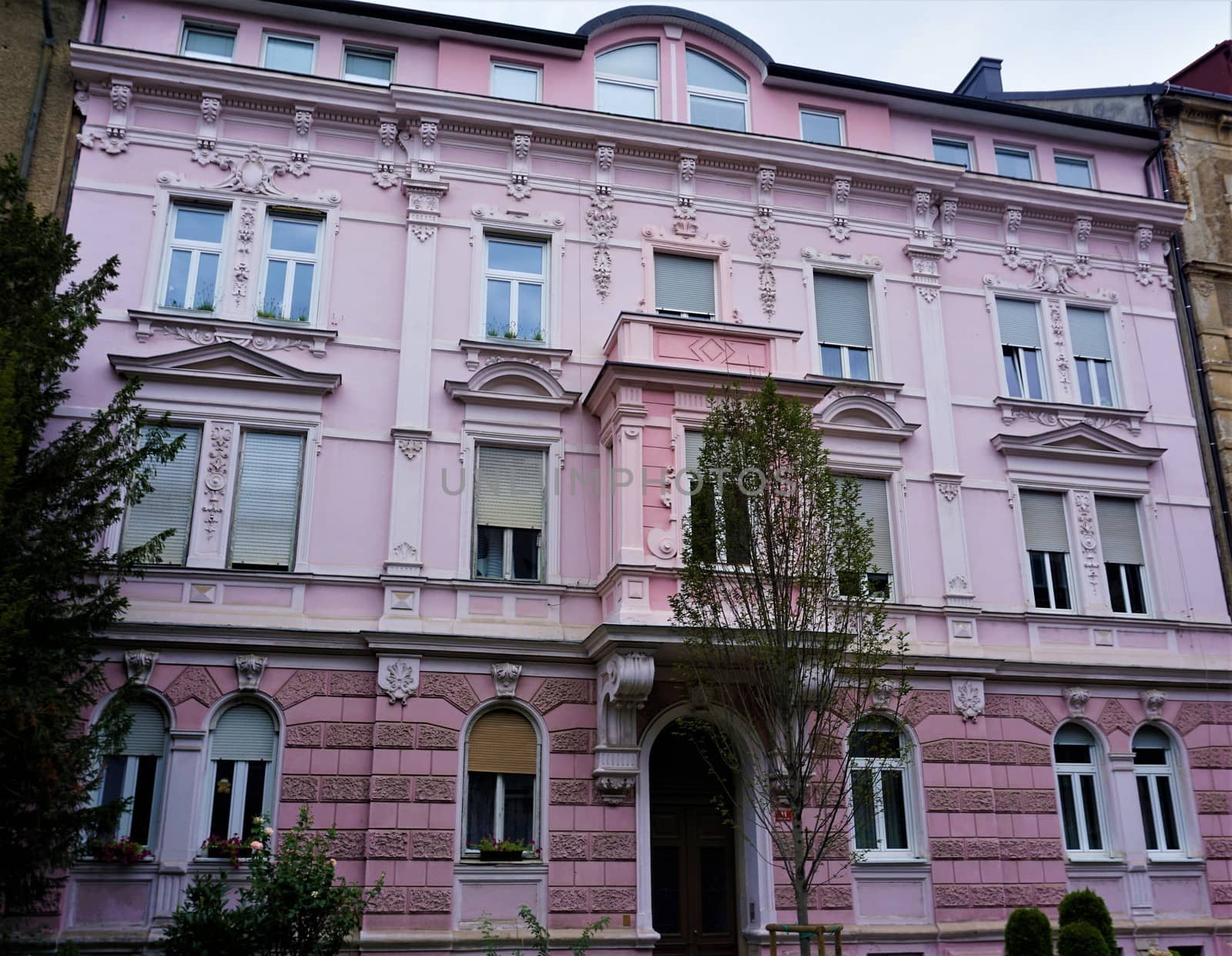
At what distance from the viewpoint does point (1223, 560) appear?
18.9 metres

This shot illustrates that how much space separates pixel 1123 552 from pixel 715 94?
10.5 meters

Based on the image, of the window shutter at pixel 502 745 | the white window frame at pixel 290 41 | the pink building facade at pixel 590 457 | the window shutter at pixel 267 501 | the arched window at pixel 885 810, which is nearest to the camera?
the pink building facade at pixel 590 457

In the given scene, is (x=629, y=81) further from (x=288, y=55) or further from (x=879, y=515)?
(x=879, y=515)

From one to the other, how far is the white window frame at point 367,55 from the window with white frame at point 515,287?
333cm

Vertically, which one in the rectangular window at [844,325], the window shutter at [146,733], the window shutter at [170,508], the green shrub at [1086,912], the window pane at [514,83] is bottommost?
the green shrub at [1086,912]

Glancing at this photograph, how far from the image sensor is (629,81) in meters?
19.2

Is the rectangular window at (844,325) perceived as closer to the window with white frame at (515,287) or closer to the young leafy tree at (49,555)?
the window with white frame at (515,287)

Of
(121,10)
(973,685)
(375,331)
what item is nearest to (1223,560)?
(973,685)

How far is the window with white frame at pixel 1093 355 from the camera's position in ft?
64.2

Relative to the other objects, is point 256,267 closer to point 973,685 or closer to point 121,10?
point 121,10

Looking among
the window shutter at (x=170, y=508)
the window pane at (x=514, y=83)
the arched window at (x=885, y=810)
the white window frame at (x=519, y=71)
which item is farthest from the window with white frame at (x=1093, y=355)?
the window shutter at (x=170, y=508)

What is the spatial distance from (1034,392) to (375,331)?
11.3 metres

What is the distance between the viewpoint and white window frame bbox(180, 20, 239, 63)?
17703mm

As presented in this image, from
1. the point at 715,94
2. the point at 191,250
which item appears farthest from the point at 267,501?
the point at 715,94
